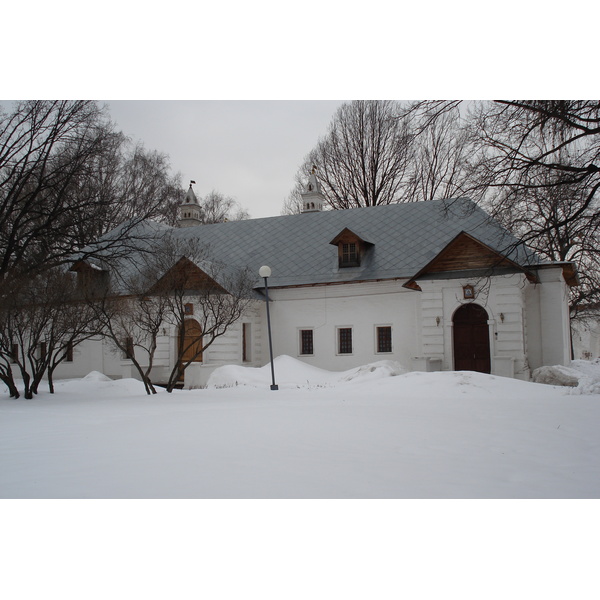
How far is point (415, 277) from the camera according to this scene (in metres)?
22.4

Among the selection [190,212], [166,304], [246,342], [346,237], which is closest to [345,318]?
[346,237]

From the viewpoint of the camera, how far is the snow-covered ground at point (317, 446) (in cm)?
626

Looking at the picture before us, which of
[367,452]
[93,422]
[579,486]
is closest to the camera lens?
[579,486]

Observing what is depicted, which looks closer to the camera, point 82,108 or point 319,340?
point 82,108

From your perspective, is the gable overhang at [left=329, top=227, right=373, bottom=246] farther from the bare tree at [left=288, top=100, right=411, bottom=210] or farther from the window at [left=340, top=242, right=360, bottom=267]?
the bare tree at [left=288, top=100, right=411, bottom=210]

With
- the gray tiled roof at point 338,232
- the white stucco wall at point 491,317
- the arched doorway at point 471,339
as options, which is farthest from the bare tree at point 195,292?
the arched doorway at point 471,339

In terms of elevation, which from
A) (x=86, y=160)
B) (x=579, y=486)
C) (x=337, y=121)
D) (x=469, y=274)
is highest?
(x=337, y=121)

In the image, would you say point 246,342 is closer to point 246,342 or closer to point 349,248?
point 246,342

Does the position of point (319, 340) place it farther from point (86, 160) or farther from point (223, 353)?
point (86, 160)

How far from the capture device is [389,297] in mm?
24234

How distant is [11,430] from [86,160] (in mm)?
12431

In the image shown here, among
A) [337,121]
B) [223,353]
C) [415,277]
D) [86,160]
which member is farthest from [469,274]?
[337,121]

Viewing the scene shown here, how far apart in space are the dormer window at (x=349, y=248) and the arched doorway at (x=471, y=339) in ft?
16.7

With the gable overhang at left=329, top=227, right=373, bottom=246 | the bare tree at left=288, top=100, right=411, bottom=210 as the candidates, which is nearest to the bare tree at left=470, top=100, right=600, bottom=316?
the gable overhang at left=329, top=227, right=373, bottom=246
